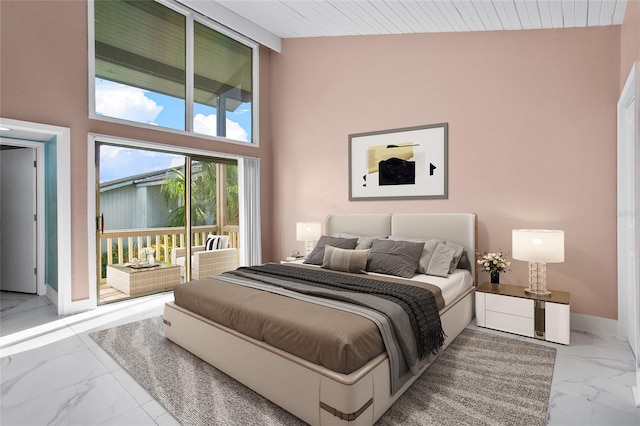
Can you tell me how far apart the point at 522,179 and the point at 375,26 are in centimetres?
244

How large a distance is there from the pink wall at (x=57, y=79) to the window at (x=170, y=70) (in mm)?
171

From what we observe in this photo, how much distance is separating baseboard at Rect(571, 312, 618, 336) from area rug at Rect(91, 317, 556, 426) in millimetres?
769

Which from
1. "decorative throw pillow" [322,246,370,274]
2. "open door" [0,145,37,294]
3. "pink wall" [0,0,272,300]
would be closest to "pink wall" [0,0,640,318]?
"pink wall" [0,0,272,300]

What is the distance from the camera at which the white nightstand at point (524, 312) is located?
288 cm

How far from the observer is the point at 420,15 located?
3.54 m

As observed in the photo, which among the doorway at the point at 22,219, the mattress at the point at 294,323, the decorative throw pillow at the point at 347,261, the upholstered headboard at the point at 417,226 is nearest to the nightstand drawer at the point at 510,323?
the upholstered headboard at the point at 417,226

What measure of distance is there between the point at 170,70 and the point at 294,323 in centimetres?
405

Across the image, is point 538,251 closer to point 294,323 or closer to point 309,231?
point 294,323

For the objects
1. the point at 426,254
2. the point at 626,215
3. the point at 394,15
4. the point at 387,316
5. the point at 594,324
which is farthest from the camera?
the point at 394,15

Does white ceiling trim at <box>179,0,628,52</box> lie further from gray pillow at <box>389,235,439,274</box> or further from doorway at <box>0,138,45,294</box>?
doorway at <box>0,138,45,294</box>

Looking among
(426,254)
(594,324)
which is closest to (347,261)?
(426,254)

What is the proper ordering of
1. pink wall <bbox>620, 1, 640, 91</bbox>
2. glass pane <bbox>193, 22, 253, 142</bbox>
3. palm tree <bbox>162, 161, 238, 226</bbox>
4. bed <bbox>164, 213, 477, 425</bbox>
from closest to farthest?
bed <bbox>164, 213, 477, 425</bbox>
pink wall <bbox>620, 1, 640, 91</bbox>
glass pane <bbox>193, 22, 253, 142</bbox>
palm tree <bbox>162, 161, 238, 226</bbox>

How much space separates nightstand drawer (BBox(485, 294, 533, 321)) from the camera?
3.03 m

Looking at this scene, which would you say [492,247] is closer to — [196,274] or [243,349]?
[243,349]
